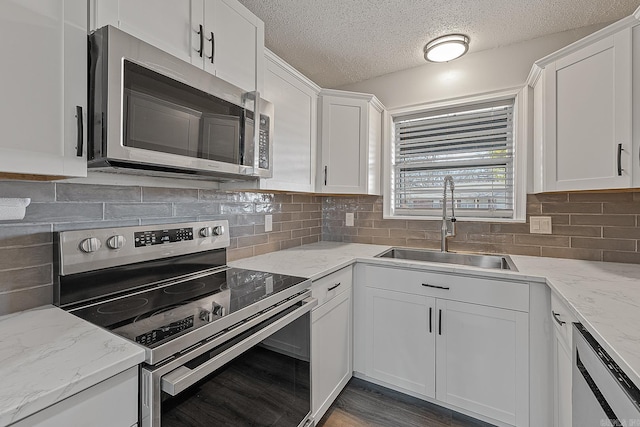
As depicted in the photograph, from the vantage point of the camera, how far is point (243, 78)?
1.45m

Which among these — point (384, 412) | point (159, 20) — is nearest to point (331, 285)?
point (384, 412)

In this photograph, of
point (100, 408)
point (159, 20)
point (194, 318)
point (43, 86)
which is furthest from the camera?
point (159, 20)

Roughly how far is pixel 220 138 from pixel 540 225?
6.83ft

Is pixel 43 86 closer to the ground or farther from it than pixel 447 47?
closer to the ground

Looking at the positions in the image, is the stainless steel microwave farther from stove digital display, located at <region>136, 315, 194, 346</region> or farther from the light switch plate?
the light switch plate

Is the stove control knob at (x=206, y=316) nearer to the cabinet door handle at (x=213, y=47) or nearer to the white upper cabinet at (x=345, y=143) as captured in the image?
the cabinet door handle at (x=213, y=47)

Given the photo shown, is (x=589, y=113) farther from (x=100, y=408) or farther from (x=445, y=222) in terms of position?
(x=100, y=408)

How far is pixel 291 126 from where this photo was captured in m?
1.91

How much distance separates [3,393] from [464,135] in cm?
266

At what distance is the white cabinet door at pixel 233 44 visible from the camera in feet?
4.18

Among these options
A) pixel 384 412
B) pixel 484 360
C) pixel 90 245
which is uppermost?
pixel 90 245

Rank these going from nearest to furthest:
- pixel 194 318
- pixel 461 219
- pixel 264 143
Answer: pixel 194 318, pixel 264 143, pixel 461 219

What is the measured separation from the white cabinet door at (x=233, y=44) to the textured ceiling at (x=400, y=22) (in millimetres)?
314

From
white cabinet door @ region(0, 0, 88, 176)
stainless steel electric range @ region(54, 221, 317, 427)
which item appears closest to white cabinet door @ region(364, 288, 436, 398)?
stainless steel electric range @ region(54, 221, 317, 427)
